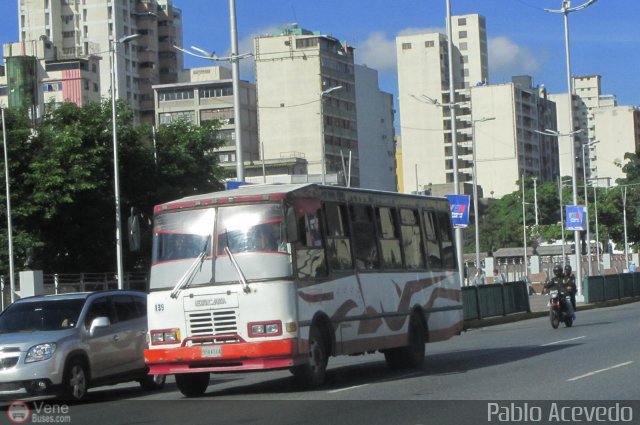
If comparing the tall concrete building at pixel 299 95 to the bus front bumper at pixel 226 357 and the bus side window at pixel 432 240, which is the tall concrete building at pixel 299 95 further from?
the bus front bumper at pixel 226 357

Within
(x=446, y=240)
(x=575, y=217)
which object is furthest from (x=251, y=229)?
(x=575, y=217)

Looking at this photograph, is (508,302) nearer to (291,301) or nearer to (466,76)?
(291,301)

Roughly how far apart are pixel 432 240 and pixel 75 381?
762 cm

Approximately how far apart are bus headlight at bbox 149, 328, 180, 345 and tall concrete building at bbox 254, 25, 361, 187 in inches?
4116

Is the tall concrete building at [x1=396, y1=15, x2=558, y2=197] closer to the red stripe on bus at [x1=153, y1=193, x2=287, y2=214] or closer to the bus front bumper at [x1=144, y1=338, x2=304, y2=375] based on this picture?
the red stripe on bus at [x1=153, y1=193, x2=287, y2=214]

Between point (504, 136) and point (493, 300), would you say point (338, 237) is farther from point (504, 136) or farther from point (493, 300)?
point (504, 136)

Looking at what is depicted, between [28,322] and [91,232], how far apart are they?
38.3 metres

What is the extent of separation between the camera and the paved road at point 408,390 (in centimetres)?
1391

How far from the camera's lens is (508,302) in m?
38.4

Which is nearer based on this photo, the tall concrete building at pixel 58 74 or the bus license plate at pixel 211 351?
the bus license plate at pixel 211 351

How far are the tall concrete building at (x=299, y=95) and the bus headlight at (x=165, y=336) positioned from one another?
104541mm

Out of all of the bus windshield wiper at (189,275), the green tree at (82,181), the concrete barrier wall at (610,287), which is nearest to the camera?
the bus windshield wiper at (189,275)

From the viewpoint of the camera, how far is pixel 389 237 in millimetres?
20000

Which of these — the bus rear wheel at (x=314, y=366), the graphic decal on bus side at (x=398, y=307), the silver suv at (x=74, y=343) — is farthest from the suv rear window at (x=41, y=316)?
the graphic decal on bus side at (x=398, y=307)
